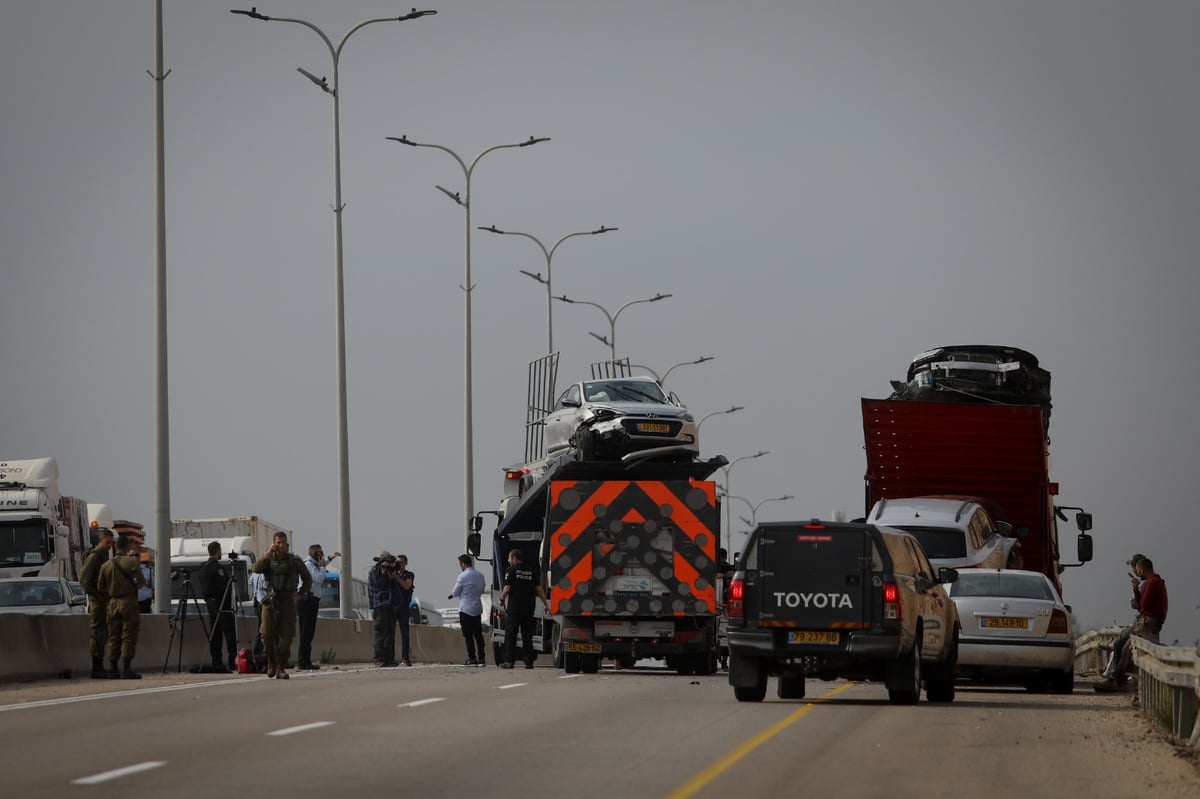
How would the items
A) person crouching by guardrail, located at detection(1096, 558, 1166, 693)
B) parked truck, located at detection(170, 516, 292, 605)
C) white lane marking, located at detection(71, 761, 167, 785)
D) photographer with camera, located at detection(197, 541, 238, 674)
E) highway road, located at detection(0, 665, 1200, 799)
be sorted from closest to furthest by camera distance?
white lane marking, located at detection(71, 761, 167, 785) → highway road, located at detection(0, 665, 1200, 799) → person crouching by guardrail, located at detection(1096, 558, 1166, 693) → photographer with camera, located at detection(197, 541, 238, 674) → parked truck, located at detection(170, 516, 292, 605)

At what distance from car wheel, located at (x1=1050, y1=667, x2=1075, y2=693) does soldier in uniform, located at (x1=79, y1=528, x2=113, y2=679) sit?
36.2 feet

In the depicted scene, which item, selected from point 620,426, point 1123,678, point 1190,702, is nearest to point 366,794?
point 1190,702

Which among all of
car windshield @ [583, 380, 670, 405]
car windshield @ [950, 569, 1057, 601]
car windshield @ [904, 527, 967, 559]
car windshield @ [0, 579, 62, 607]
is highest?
car windshield @ [583, 380, 670, 405]

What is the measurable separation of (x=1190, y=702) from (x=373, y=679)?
1178cm

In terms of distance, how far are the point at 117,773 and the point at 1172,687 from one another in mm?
8635

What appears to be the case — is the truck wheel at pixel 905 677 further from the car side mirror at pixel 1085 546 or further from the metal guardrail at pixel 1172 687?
the car side mirror at pixel 1085 546

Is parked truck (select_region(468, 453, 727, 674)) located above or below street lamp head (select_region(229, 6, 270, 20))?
below

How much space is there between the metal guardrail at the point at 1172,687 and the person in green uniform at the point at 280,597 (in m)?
10.3

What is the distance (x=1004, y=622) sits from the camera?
80.3ft

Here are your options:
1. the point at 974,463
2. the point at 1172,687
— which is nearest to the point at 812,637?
the point at 1172,687

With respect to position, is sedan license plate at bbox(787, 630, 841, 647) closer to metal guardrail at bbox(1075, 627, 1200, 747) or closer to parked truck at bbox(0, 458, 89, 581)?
metal guardrail at bbox(1075, 627, 1200, 747)

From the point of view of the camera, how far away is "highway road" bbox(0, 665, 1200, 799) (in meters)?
12.4

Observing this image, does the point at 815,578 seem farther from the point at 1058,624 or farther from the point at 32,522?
the point at 32,522

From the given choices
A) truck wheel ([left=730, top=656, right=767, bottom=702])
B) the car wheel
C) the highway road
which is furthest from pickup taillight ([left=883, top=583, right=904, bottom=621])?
the car wheel
